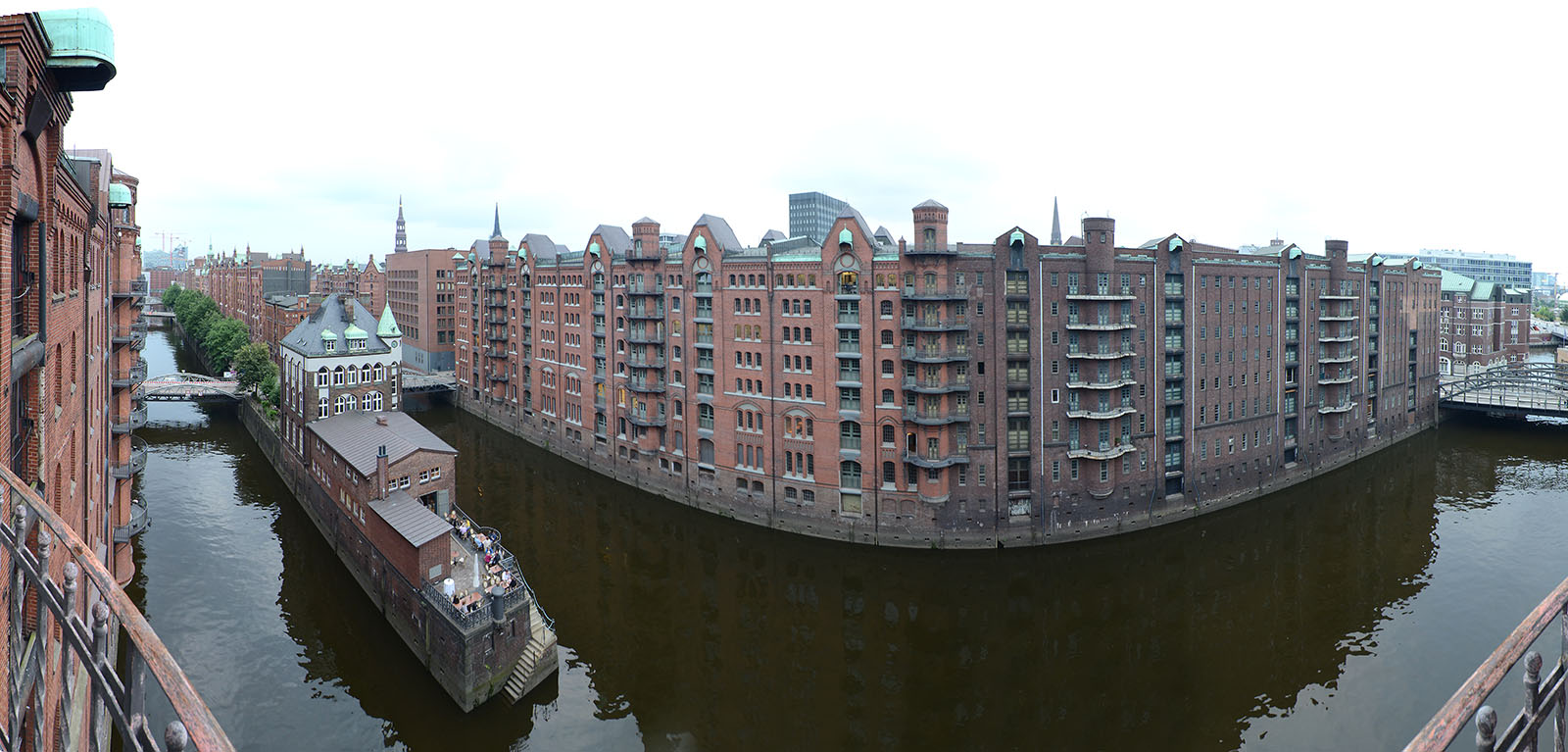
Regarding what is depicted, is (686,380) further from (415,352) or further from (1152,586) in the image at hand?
(415,352)

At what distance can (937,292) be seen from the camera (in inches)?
2281

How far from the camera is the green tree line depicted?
321 feet

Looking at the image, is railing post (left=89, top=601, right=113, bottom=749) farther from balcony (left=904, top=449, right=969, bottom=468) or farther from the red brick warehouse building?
balcony (left=904, top=449, right=969, bottom=468)

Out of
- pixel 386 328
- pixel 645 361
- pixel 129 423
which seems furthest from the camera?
pixel 645 361

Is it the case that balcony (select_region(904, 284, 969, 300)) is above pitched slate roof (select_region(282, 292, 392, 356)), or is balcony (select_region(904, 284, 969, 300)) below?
above

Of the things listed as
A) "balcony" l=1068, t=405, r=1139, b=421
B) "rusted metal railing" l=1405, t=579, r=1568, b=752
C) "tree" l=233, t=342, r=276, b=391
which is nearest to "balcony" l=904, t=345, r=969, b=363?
"balcony" l=1068, t=405, r=1139, b=421

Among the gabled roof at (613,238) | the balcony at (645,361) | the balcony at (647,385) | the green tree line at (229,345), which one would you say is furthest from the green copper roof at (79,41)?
the green tree line at (229,345)

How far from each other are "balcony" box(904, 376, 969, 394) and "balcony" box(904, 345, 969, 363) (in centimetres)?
155

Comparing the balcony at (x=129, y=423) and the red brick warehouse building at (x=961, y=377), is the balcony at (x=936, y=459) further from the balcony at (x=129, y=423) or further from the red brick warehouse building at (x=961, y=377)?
the balcony at (x=129, y=423)

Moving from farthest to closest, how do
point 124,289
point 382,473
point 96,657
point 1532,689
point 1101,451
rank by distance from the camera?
1. point 1101,451
2. point 382,473
3. point 124,289
4. point 1532,689
5. point 96,657

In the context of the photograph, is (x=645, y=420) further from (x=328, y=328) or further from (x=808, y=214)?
(x=808, y=214)

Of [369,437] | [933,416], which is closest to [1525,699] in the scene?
[933,416]

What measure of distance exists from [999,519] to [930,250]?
19467mm

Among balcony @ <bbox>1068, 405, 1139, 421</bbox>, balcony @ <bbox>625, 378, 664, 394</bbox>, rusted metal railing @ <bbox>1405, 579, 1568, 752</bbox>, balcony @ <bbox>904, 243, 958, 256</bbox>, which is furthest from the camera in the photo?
balcony @ <bbox>625, 378, 664, 394</bbox>
